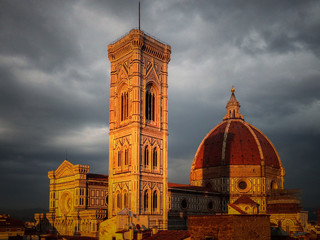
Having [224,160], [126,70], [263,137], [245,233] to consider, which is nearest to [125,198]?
[126,70]

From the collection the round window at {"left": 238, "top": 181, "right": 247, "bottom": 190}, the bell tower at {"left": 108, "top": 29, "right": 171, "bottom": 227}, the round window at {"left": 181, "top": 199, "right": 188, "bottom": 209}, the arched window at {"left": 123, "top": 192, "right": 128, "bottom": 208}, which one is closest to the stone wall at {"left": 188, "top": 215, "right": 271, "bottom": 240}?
the bell tower at {"left": 108, "top": 29, "right": 171, "bottom": 227}

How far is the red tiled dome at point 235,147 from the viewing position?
91.4 metres

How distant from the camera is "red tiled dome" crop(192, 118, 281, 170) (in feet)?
300

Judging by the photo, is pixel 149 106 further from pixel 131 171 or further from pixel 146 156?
pixel 131 171

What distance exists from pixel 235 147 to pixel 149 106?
141 feet

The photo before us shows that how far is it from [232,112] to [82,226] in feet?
201

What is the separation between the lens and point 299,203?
84.1 meters

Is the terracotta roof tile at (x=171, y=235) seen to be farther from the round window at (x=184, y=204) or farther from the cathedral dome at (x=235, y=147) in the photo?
the cathedral dome at (x=235, y=147)

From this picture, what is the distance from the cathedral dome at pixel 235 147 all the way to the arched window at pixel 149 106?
40735mm

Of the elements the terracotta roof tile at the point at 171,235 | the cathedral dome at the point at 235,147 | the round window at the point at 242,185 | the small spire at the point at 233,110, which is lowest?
the terracotta roof tile at the point at 171,235

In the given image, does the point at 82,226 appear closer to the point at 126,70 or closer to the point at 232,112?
the point at 126,70

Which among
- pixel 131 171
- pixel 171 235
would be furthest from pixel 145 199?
pixel 171 235

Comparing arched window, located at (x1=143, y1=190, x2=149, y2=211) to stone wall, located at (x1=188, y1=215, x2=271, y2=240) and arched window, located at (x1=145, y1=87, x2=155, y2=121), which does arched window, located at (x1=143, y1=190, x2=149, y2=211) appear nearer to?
arched window, located at (x1=145, y1=87, x2=155, y2=121)

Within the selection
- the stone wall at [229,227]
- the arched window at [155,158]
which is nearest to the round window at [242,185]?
the arched window at [155,158]
